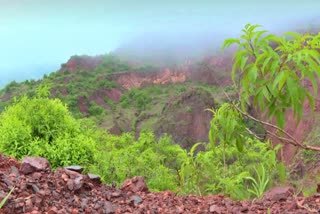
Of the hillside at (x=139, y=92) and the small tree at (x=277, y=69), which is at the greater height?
the small tree at (x=277, y=69)

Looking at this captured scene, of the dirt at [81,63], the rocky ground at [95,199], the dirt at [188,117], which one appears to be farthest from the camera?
the dirt at [81,63]

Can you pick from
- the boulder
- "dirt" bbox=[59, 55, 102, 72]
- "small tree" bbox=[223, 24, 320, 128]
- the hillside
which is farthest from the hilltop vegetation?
"dirt" bbox=[59, 55, 102, 72]

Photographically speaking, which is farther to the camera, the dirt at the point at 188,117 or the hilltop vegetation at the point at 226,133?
the dirt at the point at 188,117

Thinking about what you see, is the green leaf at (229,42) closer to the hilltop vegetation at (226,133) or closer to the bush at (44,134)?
the hilltop vegetation at (226,133)

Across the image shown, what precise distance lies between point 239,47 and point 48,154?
356 cm

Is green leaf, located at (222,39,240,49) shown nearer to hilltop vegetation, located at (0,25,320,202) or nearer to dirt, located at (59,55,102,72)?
hilltop vegetation, located at (0,25,320,202)

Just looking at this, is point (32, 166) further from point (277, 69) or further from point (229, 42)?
point (277, 69)

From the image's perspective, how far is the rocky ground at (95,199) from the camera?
2.81 m

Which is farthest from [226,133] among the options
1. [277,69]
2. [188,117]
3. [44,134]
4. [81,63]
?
[81,63]

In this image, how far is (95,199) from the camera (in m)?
3.10

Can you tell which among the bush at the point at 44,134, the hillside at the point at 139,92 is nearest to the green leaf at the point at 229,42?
the bush at the point at 44,134

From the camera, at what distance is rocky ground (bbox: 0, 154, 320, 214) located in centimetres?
281

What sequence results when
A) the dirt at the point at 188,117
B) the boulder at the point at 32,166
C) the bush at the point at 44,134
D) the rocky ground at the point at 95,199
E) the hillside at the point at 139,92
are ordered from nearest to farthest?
the rocky ground at the point at 95,199
the boulder at the point at 32,166
the bush at the point at 44,134
the dirt at the point at 188,117
the hillside at the point at 139,92

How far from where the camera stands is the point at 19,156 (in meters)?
5.39
